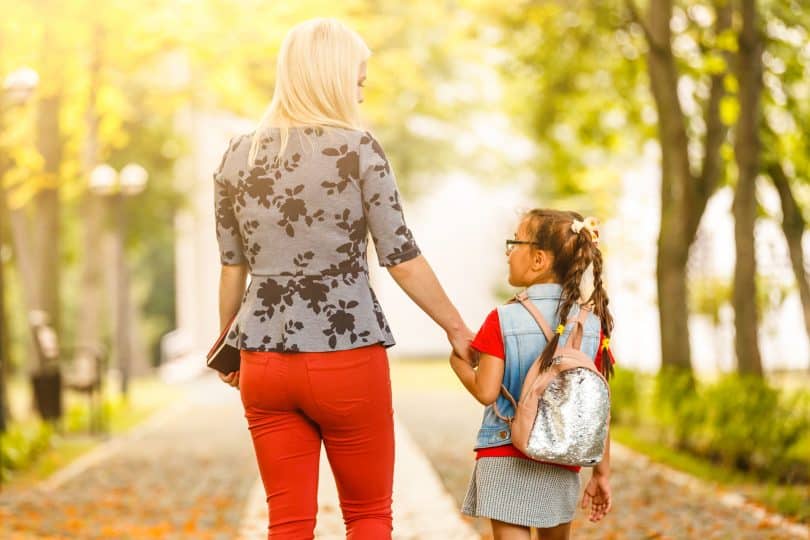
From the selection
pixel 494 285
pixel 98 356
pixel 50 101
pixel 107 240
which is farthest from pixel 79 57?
pixel 494 285

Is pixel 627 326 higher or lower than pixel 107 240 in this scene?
lower

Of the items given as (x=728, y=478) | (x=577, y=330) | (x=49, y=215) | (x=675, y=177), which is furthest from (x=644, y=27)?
(x=577, y=330)

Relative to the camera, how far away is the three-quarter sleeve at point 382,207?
11.7 feet

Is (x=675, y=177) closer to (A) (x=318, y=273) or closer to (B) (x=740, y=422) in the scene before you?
(B) (x=740, y=422)

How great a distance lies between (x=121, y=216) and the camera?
71.7 feet

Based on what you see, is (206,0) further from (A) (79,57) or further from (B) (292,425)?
(B) (292,425)

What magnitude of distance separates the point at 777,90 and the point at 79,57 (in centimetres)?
855

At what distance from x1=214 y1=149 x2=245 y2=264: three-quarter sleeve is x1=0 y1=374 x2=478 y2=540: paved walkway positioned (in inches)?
147

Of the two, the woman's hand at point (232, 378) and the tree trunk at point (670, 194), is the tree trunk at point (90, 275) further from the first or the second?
the woman's hand at point (232, 378)

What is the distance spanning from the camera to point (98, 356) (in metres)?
14.7

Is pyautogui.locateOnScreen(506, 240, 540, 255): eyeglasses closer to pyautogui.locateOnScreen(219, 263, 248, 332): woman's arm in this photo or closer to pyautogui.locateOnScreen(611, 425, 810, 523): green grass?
pyautogui.locateOnScreen(219, 263, 248, 332): woman's arm

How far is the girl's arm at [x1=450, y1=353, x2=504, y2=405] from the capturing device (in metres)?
3.73

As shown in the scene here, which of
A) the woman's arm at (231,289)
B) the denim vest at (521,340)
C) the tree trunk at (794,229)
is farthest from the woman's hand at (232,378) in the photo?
the tree trunk at (794,229)

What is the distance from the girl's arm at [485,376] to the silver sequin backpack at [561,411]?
0.25 feet
